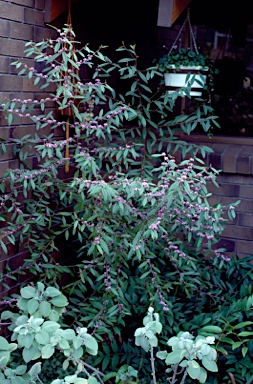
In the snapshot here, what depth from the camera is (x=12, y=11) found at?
115 inches

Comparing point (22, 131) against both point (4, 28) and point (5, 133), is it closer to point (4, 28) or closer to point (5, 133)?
point (5, 133)

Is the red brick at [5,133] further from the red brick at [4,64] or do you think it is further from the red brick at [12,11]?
the red brick at [12,11]

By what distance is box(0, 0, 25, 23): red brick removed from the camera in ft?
9.37

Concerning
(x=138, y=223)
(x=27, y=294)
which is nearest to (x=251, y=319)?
(x=138, y=223)

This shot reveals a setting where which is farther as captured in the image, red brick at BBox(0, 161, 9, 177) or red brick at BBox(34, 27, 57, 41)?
red brick at BBox(34, 27, 57, 41)

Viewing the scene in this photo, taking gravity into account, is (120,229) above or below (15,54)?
below

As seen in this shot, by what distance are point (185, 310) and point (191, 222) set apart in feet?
2.14

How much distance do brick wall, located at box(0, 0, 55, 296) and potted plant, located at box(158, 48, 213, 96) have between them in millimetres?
783

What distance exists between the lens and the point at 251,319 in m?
2.91

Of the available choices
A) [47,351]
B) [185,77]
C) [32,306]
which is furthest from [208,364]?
[185,77]

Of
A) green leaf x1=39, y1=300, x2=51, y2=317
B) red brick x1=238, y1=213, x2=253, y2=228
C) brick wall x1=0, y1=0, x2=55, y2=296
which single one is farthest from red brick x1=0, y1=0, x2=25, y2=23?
red brick x1=238, y1=213, x2=253, y2=228

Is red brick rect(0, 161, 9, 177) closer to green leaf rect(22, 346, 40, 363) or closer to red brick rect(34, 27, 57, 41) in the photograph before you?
red brick rect(34, 27, 57, 41)

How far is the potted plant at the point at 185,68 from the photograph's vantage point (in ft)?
10.8

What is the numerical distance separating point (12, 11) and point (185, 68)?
1.08 meters
